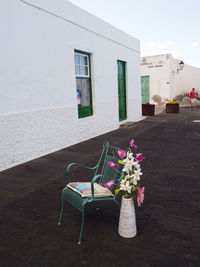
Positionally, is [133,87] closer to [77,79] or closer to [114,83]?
[114,83]

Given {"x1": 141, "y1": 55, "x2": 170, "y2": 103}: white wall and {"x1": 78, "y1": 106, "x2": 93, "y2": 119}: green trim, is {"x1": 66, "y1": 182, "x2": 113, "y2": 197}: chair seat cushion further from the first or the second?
{"x1": 141, "y1": 55, "x2": 170, "y2": 103}: white wall

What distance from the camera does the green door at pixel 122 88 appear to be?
466 inches

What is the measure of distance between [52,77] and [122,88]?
5.77 metres

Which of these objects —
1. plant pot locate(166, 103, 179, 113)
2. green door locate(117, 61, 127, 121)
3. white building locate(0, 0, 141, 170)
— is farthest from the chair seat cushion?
plant pot locate(166, 103, 179, 113)

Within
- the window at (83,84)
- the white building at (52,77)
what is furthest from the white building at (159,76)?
the window at (83,84)

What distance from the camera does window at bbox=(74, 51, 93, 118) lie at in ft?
27.9

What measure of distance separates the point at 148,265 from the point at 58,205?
69.1 inches

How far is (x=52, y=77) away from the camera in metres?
7.03

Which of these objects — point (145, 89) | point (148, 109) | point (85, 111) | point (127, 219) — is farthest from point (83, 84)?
point (145, 89)

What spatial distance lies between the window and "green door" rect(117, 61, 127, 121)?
9.78 ft

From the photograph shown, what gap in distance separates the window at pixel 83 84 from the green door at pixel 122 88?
298cm

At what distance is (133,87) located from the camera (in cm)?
1314

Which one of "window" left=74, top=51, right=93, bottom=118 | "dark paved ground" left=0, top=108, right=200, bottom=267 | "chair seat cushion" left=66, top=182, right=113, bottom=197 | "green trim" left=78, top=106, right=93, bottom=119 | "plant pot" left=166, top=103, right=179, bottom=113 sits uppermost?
"window" left=74, top=51, right=93, bottom=118

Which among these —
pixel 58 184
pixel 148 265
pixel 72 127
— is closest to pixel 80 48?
pixel 72 127
